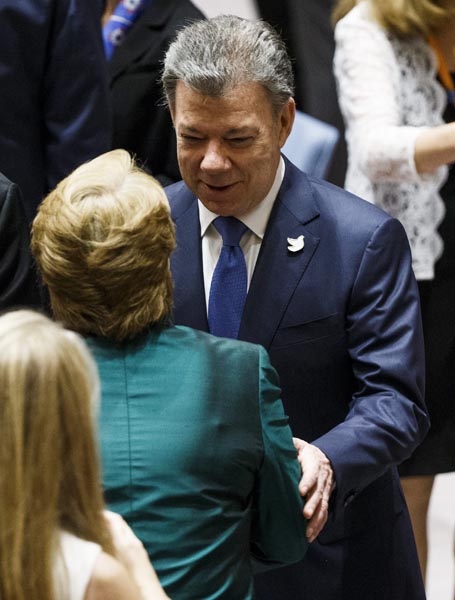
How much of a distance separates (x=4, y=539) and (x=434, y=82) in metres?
2.10

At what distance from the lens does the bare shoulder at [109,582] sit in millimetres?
1798

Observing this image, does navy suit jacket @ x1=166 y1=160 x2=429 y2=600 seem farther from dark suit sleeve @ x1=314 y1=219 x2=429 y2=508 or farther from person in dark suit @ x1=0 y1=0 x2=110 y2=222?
person in dark suit @ x1=0 y1=0 x2=110 y2=222

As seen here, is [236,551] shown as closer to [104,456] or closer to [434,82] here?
[104,456]

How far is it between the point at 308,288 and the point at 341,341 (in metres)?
0.12

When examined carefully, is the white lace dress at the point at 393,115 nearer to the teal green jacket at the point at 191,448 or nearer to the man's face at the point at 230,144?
the man's face at the point at 230,144

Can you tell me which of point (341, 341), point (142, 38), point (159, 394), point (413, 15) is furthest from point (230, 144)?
point (142, 38)

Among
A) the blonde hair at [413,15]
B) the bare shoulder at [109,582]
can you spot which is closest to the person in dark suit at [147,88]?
the blonde hair at [413,15]

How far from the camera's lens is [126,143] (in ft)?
13.7

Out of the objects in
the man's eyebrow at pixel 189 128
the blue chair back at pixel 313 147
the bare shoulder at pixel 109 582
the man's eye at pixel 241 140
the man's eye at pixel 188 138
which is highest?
the man's eyebrow at pixel 189 128

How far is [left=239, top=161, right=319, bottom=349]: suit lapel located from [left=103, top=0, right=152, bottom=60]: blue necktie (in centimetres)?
166

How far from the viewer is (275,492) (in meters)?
2.31

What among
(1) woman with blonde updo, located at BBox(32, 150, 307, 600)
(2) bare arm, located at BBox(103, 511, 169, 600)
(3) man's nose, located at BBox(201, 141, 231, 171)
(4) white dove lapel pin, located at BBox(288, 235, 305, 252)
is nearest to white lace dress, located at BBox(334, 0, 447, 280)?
(4) white dove lapel pin, located at BBox(288, 235, 305, 252)

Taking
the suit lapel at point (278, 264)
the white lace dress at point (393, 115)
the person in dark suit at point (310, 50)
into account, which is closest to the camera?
the suit lapel at point (278, 264)

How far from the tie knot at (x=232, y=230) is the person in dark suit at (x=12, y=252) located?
43 cm
